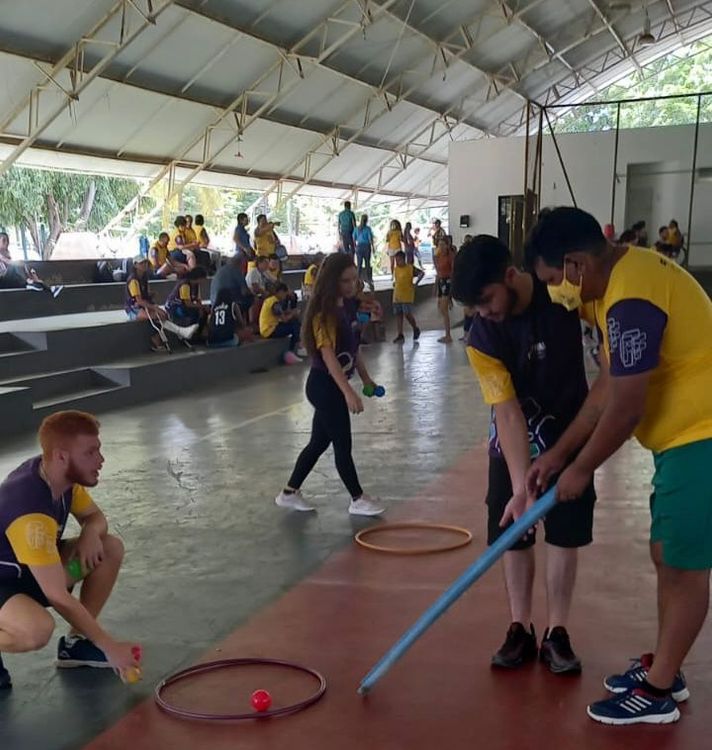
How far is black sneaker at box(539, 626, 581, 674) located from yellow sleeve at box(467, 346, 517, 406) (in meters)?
0.90

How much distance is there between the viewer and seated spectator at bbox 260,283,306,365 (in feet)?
39.1

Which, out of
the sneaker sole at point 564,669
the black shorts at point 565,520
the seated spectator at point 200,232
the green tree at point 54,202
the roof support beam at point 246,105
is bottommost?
the sneaker sole at point 564,669

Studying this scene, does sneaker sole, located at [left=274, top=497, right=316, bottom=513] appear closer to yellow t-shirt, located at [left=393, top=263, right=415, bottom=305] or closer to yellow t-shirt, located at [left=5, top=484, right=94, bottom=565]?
yellow t-shirt, located at [left=5, top=484, right=94, bottom=565]

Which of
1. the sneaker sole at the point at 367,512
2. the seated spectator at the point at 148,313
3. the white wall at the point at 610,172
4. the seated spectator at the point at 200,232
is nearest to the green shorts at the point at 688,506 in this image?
the sneaker sole at the point at 367,512

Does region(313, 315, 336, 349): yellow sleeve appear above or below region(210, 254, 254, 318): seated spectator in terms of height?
above

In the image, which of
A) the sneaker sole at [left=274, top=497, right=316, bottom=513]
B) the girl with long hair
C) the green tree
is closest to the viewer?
the girl with long hair

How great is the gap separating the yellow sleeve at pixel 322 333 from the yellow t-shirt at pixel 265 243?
1046 cm

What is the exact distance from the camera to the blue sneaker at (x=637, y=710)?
8.73 feet

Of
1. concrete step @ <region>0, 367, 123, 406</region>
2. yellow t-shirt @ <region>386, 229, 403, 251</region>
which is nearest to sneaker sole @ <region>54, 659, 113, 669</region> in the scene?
concrete step @ <region>0, 367, 123, 406</region>

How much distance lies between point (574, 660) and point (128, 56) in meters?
14.0

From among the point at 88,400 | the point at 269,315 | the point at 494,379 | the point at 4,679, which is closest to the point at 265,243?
the point at 269,315

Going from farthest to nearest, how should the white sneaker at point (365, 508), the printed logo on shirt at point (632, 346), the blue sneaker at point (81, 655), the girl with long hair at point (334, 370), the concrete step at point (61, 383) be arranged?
1. the concrete step at point (61, 383)
2. the white sneaker at point (365, 508)
3. the girl with long hair at point (334, 370)
4. the blue sneaker at point (81, 655)
5. the printed logo on shirt at point (632, 346)

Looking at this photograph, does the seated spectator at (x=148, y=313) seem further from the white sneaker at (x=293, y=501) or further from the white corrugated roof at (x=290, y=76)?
the white sneaker at (x=293, y=501)

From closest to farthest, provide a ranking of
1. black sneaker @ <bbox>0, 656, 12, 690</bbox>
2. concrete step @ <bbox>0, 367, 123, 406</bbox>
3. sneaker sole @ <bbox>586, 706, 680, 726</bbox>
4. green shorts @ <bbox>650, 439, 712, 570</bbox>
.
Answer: green shorts @ <bbox>650, 439, 712, 570</bbox>
sneaker sole @ <bbox>586, 706, 680, 726</bbox>
black sneaker @ <bbox>0, 656, 12, 690</bbox>
concrete step @ <bbox>0, 367, 123, 406</bbox>
